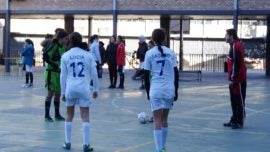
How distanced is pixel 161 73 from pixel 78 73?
148 cm

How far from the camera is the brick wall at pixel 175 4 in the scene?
3269 cm

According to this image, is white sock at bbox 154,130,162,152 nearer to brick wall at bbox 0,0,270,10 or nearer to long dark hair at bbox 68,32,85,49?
long dark hair at bbox 68,32,85,49

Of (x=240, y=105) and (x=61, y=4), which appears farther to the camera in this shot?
(x=61, y=4)

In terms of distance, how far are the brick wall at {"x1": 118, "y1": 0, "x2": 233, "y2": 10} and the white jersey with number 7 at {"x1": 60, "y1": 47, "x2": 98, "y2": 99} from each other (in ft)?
73.4

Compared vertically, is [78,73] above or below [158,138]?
above

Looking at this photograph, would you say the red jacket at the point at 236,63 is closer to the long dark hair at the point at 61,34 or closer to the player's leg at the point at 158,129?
the long dark hair at the point at 61,34

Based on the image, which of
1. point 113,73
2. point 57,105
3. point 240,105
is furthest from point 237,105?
point 113,73

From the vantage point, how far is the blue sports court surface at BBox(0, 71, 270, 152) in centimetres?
1162

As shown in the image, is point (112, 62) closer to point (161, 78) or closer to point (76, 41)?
point (76, 41)

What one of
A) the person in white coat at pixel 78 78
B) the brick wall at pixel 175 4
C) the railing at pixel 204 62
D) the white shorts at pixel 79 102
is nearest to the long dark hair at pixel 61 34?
the person in white coat at pixel 78 78

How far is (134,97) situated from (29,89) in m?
4.89

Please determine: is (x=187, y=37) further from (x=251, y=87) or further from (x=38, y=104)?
(x=38, y=104)

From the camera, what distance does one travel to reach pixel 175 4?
110 ft

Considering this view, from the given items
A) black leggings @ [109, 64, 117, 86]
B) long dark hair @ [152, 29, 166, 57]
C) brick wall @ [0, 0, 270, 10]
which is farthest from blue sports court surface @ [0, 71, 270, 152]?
brick wall @ [0, 0, 270, 10]
